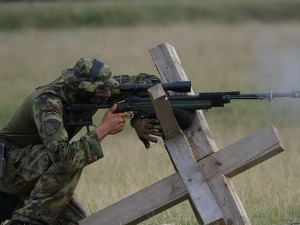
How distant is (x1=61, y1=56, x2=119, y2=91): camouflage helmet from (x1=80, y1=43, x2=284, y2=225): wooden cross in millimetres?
466

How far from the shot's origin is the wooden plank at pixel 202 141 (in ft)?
24.1

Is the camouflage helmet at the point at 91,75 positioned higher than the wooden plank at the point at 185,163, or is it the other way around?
the camouflage helmet at the point at 91,75

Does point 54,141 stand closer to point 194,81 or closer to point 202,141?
point 202,141

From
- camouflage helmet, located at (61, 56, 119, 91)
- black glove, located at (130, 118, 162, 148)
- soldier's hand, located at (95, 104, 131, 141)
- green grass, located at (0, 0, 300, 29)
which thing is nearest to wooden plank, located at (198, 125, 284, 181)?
black glove, located at (130, 118, 162, 148)

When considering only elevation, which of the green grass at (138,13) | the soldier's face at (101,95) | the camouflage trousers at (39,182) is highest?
the green grass at (138,13)

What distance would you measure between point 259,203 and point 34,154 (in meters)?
2.38

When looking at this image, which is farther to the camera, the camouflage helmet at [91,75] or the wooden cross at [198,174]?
the camouflage helmet at [91,75]

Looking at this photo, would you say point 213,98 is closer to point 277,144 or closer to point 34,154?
point 277,144

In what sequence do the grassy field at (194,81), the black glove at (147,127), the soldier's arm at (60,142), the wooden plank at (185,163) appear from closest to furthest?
1. the wooden plank at (185,163)
2. the soldier's arm at (60,142)
3. the black glove at (147,127)
4. the grassy field at (194,81)

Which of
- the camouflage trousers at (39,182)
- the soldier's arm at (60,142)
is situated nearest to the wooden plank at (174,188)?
the camouflage trousers at (39,182)

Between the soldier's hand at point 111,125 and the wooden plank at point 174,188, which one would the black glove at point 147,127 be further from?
the wooden plank at point 174,188

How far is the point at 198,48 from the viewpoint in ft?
97.5

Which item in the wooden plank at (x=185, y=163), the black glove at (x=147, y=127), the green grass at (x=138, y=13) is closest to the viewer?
the wooden plank at (x=185, y=163)

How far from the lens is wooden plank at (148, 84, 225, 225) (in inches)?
288
